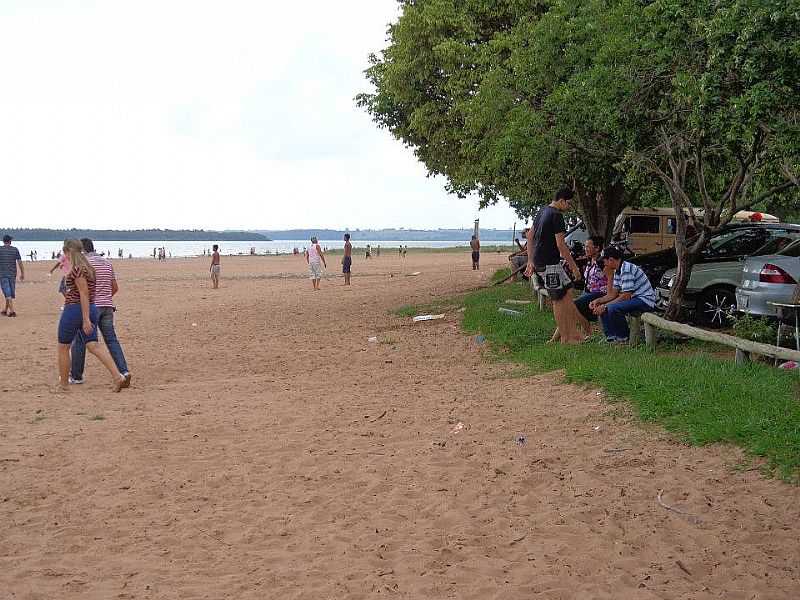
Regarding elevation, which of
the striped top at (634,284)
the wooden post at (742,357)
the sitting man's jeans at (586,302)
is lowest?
the wooden post at (742,357)

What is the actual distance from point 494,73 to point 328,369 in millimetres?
5775

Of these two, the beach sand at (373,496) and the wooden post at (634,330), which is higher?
the wooden post at (634,330)

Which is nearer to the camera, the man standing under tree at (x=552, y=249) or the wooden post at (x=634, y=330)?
the man standing under tree at (x=552, y=249)

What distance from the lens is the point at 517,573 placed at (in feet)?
14.5

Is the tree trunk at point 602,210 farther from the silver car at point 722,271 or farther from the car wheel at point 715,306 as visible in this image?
the car wheel at point 715,306

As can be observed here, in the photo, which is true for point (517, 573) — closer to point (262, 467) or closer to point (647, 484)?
point (647, 484)

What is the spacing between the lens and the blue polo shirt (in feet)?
57.0

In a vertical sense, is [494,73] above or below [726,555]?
above

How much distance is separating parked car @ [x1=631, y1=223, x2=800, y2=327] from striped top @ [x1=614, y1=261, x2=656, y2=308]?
254 cm

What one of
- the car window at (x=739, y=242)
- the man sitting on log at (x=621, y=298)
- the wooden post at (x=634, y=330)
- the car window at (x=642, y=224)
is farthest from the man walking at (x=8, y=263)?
the car window at (x=642, y=224)

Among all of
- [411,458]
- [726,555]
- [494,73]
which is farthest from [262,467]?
[494,73]

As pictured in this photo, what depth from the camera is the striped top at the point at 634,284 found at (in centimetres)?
1009

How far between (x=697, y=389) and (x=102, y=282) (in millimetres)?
6708

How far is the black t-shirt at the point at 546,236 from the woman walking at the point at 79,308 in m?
5.23
